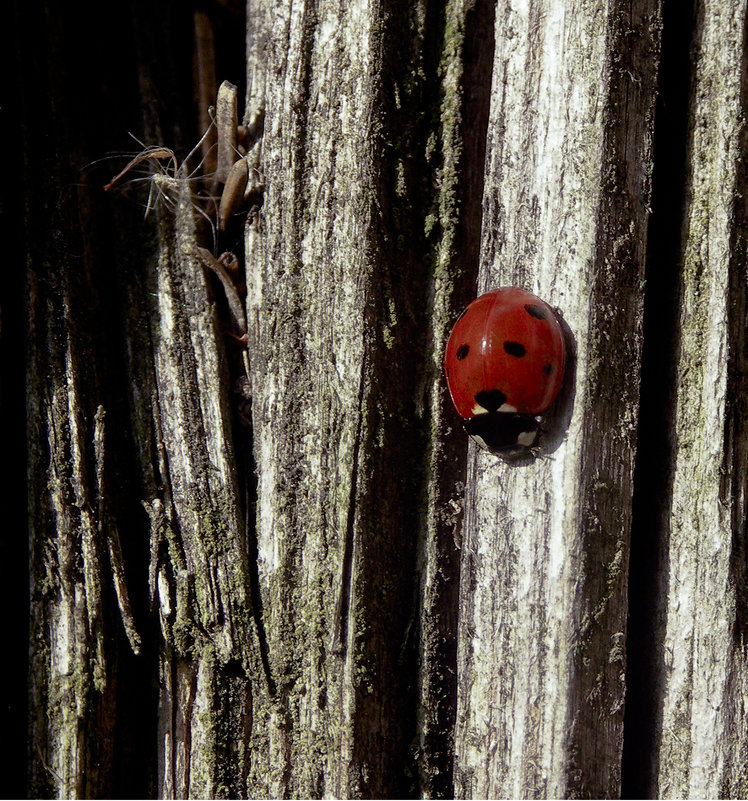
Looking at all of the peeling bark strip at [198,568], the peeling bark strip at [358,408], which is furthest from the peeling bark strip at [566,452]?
the peeling bark strip at [198,568]

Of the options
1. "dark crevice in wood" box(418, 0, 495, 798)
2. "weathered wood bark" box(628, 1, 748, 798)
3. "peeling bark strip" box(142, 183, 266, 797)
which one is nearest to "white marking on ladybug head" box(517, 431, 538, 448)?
Answer: "dark crevice in wood" box(418, 0, 495, 798)

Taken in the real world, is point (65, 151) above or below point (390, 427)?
above

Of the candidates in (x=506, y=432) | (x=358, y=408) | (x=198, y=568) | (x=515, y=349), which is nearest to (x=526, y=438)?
(x=506, y=432)

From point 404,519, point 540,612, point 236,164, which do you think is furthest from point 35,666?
point 236,164

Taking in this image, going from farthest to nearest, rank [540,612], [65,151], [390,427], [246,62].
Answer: [246,62], [65,151], [390,427], [540,612]

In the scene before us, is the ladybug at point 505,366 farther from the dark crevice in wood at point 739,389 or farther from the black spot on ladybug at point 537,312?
the dark crevice in wood at point 739,389

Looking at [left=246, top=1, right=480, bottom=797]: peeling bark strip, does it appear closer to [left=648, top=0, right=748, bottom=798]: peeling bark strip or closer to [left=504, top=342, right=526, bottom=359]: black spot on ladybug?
[left=504, top=342, right=526, bottom=359]: black spot on ladybug

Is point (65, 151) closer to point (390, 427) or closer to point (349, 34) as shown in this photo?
point (349, 34)
